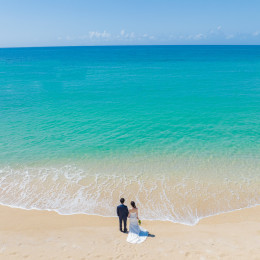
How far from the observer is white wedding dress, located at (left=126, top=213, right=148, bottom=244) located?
8696 millimetres

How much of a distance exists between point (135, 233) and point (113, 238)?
923 millimetres

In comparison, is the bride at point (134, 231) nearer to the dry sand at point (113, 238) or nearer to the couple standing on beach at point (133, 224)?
the couple standing on beach at point (133, 224)

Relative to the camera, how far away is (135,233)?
8984mm

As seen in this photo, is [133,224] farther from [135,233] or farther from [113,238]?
[113,238]

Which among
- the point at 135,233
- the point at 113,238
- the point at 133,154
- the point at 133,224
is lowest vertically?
the point at 113,238

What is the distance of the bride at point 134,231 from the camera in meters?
8.66

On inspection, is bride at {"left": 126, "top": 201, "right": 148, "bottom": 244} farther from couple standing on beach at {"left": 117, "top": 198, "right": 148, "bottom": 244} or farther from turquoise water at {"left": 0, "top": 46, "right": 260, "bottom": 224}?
turquoise water at {"left": 0, "top": 46, "right": 260, "bottom": 224}

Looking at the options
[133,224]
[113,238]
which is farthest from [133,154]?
[113,238]

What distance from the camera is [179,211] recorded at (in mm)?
10984

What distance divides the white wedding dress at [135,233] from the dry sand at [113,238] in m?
0.24

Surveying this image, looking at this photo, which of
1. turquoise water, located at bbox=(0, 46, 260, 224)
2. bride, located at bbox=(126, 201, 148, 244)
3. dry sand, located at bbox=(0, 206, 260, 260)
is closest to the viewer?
dry sand, located at bbox=(0, 206, 260, 260)

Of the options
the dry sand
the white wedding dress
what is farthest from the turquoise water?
the white wedding dress

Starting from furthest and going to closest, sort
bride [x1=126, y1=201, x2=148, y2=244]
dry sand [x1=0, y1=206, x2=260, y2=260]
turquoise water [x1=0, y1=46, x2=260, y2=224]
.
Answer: turquoise water [x1=0, y1=46, x2=260, y2=224] → bride [x1=126, y1=201, x2=148, y2=244] → dry sand [x1=0, y1=206, x2=260, y2=260]

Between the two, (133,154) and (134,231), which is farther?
(133,154)
